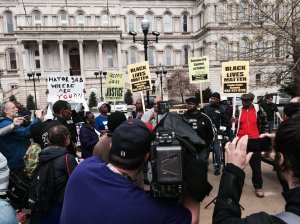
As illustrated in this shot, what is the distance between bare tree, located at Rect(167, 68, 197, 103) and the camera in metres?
45.2

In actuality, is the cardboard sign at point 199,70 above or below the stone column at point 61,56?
below

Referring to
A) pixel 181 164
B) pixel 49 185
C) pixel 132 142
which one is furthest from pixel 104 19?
pixel 181 164

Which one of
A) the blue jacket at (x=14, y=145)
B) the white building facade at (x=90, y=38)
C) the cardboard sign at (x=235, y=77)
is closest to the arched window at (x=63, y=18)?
the white building facade at (x=90, y=38)

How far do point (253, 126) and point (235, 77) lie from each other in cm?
160

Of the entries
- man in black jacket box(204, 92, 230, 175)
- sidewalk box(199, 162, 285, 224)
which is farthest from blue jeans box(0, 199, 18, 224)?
man in black jacket box(204, 92, 230, 175)

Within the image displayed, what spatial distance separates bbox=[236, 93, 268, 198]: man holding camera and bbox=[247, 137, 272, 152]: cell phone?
4.36 meters

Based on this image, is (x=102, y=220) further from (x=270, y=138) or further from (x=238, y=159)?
(x=270, y=138)

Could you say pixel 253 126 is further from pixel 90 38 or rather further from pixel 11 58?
pixel 11 58

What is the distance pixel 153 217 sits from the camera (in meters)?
1.44

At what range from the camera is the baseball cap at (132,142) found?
1.64m

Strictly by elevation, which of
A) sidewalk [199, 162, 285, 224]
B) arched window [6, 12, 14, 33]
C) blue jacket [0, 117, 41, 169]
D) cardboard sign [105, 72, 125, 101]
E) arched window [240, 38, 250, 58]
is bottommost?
sidewalk [199, 162, 285, 224]

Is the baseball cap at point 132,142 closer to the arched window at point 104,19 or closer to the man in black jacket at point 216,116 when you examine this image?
the man in black jacket at point 216,116

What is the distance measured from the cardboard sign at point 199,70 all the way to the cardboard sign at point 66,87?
160 inches

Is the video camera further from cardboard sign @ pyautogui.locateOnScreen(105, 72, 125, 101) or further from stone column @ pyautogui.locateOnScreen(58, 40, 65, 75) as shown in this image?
stone column @ pyautogui.locateOnScreen(58, 40, 65, 75)
